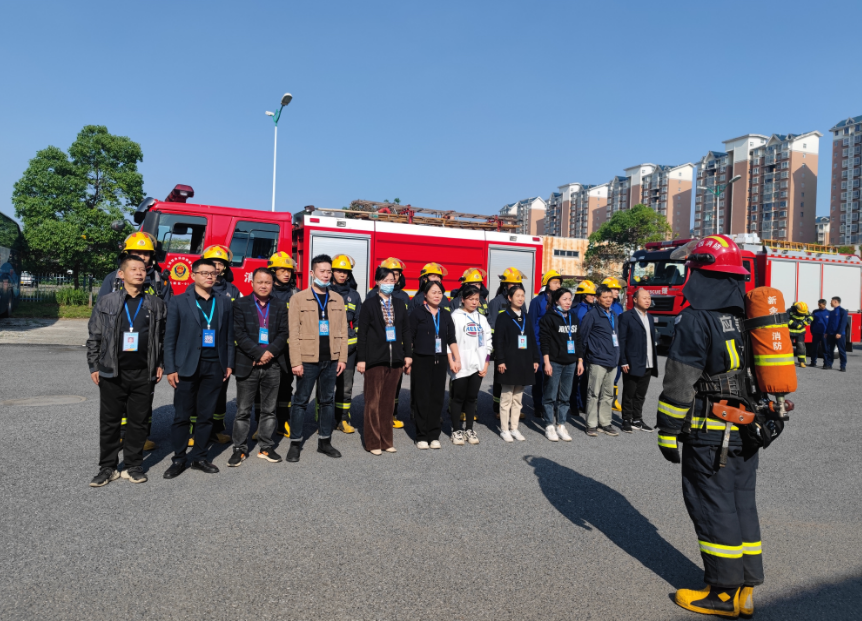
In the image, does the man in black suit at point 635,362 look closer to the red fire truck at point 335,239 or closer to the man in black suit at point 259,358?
the man in black suit at point 259,358

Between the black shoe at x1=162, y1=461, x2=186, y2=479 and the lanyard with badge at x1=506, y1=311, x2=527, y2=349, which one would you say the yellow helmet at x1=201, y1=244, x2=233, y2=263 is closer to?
the black shoe at x1=162, y1=461, x2=186, y2=479

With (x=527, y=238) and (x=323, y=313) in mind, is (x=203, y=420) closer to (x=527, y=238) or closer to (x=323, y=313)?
(x=323, y=313)

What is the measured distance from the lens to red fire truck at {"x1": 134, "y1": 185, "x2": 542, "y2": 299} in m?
11.7

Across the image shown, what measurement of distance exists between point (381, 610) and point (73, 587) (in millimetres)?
1728

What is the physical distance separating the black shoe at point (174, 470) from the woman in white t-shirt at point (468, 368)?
2895 millimetres

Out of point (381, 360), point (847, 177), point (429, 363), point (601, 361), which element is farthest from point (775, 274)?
point (847, 177)

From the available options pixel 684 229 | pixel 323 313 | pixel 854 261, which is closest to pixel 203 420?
pixel 323 313

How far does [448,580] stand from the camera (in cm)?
333

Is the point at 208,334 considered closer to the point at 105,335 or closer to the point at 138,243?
the point at 105,335

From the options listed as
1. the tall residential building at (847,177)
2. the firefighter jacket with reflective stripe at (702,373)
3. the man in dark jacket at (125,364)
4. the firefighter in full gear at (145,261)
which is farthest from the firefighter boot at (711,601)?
the tall residential building at (847,177)

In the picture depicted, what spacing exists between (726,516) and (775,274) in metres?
17.8

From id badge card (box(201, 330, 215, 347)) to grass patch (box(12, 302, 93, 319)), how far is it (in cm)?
2140

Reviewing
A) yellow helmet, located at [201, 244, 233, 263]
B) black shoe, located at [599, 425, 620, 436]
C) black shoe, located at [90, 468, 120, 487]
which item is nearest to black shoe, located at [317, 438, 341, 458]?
black shoe, located at [90, 468, 120, 487]

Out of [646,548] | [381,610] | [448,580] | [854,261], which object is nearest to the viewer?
[381,610]
